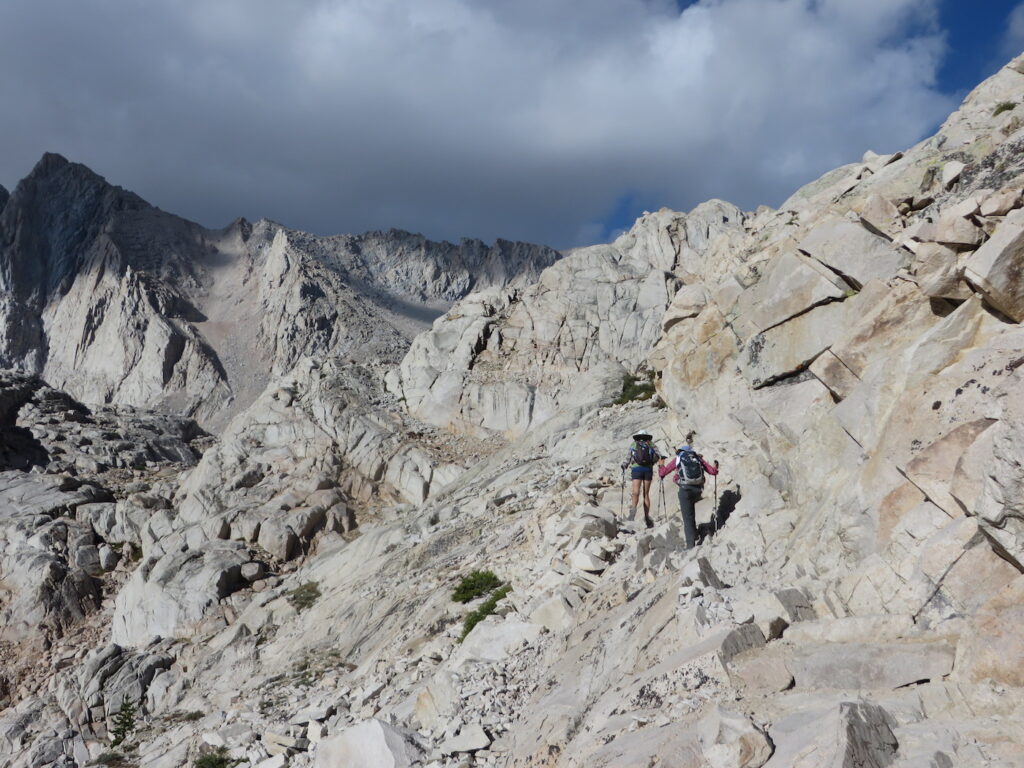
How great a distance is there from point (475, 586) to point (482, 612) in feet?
8.70

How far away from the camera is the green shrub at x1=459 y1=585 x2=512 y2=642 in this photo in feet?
51.8

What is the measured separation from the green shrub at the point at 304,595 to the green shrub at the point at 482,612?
1305cm

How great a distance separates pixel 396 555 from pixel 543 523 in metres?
9.30

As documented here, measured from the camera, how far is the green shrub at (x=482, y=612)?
15773 mm

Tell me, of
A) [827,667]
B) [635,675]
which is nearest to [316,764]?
[635,675]

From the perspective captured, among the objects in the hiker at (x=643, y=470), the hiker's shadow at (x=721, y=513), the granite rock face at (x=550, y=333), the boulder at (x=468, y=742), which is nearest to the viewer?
the boulder at (x=468, y=742)

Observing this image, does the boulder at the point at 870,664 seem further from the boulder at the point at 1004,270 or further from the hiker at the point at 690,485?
the hiker at the point at 690,485

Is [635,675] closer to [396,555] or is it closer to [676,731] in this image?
[676,731]

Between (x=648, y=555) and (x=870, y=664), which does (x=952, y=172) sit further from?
(x=870, y=664)

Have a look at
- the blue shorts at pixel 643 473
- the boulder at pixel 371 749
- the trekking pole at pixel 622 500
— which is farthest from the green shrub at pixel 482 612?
the blue shorts at pixel 643 473

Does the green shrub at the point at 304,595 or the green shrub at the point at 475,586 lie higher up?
the green shrub at the point at 304,595

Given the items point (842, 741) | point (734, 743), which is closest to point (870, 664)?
point (842, 741)

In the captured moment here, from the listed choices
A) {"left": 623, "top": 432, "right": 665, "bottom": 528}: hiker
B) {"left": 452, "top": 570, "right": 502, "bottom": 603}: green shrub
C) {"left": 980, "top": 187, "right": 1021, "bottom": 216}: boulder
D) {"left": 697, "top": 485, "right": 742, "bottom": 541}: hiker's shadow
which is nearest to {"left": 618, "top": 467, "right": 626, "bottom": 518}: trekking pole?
{"left": 623, "top": 432, "right": 665, "bottom": 528}: hiker

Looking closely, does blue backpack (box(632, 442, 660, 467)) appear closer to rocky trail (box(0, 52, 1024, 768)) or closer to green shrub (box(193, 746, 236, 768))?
rocky trail (box(0, 52, 1024, 768))
